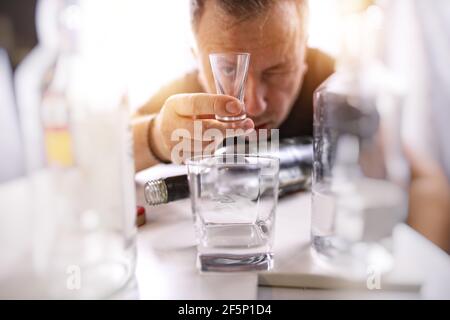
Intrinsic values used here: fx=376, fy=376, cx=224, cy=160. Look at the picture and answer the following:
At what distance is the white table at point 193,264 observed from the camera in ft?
1.15

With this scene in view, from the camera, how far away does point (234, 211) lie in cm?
41

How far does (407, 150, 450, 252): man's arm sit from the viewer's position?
2.59ft

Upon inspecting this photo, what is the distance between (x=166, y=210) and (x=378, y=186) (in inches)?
12.0

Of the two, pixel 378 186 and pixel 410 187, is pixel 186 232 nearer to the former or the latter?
pixel 378 186

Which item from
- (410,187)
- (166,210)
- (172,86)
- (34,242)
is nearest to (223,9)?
(172,86)

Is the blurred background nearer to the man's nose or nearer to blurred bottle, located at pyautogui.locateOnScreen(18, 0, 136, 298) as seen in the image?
blurred bottle, located at pyautogui.locateOnScreen(18, 0, 136, 298)

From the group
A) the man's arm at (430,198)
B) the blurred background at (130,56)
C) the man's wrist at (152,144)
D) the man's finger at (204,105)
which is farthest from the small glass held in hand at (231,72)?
the man's arm at (430,198)

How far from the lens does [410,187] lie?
2.88 feet

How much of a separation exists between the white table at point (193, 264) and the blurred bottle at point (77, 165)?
0.03m

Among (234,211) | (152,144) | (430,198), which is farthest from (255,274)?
(430,198)

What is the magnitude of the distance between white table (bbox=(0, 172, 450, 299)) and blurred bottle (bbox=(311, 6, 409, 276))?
0.03 meters

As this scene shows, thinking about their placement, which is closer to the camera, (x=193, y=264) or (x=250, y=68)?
(x=193, y=264)

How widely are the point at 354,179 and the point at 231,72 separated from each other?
8.1 inches

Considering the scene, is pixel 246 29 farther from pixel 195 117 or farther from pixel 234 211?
pixel 234 211
